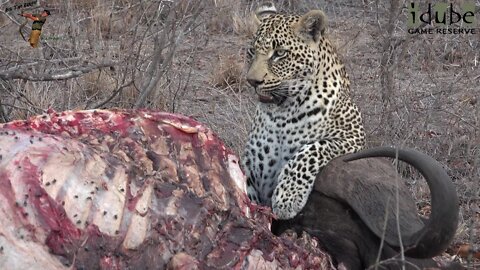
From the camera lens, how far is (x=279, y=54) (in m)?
5.18

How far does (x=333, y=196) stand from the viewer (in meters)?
4.49

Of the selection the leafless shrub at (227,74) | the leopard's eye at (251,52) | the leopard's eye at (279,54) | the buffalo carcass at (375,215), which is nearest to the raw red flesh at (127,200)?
the buffalo carcass at (375,215)

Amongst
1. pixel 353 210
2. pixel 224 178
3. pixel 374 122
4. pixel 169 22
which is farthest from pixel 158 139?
pixel 374 122

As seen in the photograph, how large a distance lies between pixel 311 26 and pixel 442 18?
2.87 meters

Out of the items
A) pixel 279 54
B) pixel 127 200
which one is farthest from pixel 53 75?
pixel 127 200

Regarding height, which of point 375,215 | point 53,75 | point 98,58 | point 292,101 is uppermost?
point 53,75

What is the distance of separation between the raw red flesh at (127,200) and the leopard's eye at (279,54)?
1181 mm

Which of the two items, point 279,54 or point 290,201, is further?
point 279,54

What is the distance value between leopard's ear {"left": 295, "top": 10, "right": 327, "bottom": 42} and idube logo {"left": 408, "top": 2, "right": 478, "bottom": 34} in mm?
2070

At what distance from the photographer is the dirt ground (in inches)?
246

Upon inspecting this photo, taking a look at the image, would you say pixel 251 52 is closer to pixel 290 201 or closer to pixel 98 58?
pixel 290 201

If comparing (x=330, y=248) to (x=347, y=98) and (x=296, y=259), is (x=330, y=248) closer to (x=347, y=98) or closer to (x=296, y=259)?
(x=296, y=259)

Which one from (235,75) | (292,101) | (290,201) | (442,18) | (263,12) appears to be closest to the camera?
(290,201)

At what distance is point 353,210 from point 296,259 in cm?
52
